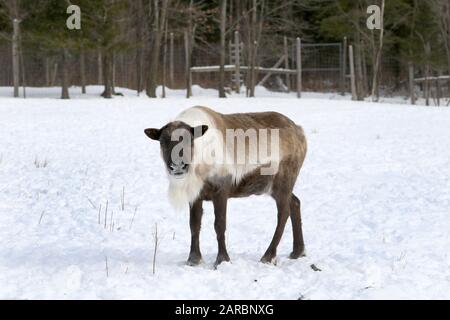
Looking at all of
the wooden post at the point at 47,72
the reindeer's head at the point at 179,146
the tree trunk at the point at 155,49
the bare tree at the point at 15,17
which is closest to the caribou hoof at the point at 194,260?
the reindeer's head at the point at 179,146

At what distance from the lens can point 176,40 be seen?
39625 millimetres

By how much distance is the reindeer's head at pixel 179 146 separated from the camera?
5.20 m

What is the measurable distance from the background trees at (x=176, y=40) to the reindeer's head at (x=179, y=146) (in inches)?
758

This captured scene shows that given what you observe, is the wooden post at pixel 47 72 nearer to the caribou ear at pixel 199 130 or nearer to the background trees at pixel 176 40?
the background trees at pixel 176 40

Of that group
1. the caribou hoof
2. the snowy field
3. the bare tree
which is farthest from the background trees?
the caribou hoof

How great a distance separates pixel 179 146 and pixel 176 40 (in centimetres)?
3522

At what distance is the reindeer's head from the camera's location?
17.1 ft

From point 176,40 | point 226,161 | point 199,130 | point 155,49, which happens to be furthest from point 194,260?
point 176,40

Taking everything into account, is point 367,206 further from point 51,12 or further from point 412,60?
point 412,60

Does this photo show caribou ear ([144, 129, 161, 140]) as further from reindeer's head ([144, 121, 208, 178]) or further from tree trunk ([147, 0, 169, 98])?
tree trunk ([147, 0, 169, 98])

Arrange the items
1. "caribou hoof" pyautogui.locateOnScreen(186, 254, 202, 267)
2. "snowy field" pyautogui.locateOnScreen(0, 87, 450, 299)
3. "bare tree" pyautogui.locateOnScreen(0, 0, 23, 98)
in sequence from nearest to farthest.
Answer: "snowy field" pyautogui.locateOnScreen(0, 87, 450, 299) → "caribou hoof" pyautogui.locateOnScreen(186, 254, 202, 267) → "bare tree" pyautogui.locateOnScreen(0, 0, 23, 98)

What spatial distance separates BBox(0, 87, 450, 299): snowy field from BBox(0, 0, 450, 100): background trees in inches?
377

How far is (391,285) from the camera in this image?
16.5ft
